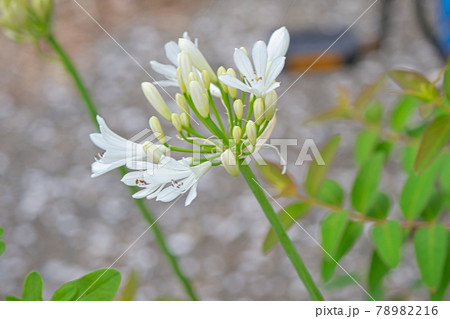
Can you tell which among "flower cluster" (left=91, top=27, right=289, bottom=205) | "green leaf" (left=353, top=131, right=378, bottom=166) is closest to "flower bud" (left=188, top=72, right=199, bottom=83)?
"flower cluster" (left=91, top=27, right=289, bottom=205)

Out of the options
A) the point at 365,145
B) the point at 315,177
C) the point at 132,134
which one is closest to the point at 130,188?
the point at 315,177

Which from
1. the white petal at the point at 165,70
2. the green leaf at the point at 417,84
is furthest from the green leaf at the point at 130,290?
the green leaf at the point at 417,84

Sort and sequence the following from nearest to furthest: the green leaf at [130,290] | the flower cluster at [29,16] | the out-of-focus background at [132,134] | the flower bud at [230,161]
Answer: the flower bud at [230,161] < the green leaf at [130,290] < the flower cluster at [29,16] < the out-of-focus background at [132,134]

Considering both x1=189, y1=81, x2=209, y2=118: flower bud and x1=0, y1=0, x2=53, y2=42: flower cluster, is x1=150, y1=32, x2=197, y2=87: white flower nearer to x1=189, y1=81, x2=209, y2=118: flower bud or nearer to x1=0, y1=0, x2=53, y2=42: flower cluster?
x1=189, y1=81, x2=209, y2=118: flower bud

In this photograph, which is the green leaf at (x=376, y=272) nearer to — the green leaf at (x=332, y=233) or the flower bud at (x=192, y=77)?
the green leaf at (x=332, y=233)

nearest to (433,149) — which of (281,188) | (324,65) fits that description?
(281,188)

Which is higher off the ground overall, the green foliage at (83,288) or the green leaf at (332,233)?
the green leaf at (332,233)

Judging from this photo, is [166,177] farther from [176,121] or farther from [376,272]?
[376,272]
